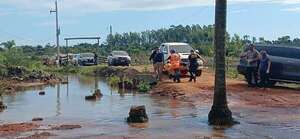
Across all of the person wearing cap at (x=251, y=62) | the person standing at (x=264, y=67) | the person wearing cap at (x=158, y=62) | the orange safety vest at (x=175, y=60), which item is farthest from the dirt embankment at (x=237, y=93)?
the person wearing cap at (x=158, y=62)

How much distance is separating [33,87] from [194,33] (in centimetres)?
5394

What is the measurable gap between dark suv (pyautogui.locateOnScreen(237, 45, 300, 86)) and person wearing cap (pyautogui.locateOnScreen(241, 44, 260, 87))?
59 centimetres

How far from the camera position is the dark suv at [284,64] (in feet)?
80.0

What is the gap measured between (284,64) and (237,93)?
285 centimetres

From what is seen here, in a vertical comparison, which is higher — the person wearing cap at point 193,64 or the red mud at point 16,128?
the person wearing cap at point 193,64

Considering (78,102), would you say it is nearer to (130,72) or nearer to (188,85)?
(188,85)

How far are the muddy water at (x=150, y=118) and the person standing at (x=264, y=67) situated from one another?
14.3 ft

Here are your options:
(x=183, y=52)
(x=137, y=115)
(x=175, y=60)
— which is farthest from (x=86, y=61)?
(x=137, y=115)

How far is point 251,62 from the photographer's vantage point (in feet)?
83.3

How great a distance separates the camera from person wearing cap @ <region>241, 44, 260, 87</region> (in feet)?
81.9

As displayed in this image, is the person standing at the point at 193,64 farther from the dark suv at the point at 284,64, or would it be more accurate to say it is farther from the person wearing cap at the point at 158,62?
the dark suv at the point at 284,64

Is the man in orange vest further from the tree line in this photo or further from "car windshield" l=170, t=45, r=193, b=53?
the tree line

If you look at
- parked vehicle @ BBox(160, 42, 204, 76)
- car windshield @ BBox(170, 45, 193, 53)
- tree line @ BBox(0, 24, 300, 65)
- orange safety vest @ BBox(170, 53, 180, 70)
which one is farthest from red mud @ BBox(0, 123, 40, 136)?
tree line @ BBox(0, 24, 300, 65)

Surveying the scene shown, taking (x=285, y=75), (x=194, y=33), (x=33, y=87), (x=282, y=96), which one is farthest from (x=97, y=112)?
(x=194, y=33)
